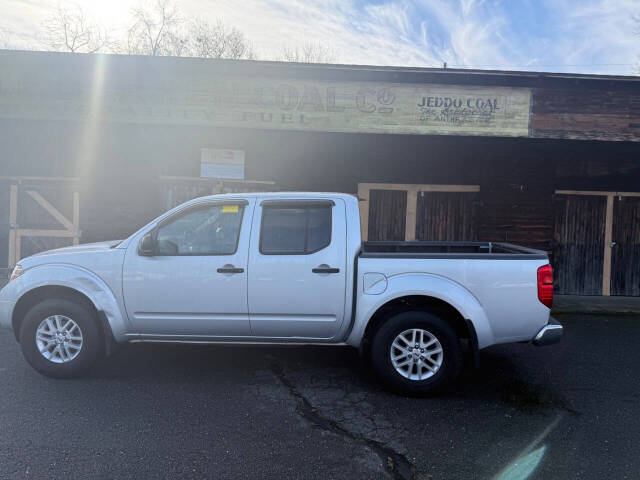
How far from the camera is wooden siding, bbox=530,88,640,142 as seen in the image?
9.20 metres

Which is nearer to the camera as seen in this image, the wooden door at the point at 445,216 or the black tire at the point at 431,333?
the black tire at the point at 431,333

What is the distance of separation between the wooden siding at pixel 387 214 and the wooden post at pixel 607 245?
14.7 feet

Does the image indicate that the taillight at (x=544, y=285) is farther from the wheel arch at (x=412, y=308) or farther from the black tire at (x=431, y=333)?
the black tire at (x=431, y=333)

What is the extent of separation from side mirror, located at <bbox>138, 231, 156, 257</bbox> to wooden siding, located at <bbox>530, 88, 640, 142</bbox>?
7803mm

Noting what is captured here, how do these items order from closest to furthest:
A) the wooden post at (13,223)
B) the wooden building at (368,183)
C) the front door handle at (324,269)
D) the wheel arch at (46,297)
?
the front door handle at (324,269) → the wheel arch at (46,297) → the wooden building at (368,183) → the wooden post at (13,223)

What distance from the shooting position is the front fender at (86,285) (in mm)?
4633

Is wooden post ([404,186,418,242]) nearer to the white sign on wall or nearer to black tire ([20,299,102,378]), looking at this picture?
the white sign on wall

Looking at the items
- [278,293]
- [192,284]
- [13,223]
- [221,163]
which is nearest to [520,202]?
[221,163]

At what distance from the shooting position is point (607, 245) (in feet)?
34.3

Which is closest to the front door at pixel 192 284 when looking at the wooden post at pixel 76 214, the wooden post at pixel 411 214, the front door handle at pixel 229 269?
the front door handle at pixel 229 269

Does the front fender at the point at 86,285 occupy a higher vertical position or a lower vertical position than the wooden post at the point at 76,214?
lower

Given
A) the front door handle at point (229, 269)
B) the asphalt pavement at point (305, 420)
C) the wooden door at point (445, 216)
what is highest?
the wooden door at point (445, 216)

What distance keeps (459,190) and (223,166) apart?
5.21m

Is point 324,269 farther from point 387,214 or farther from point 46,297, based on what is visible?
point 387,214
